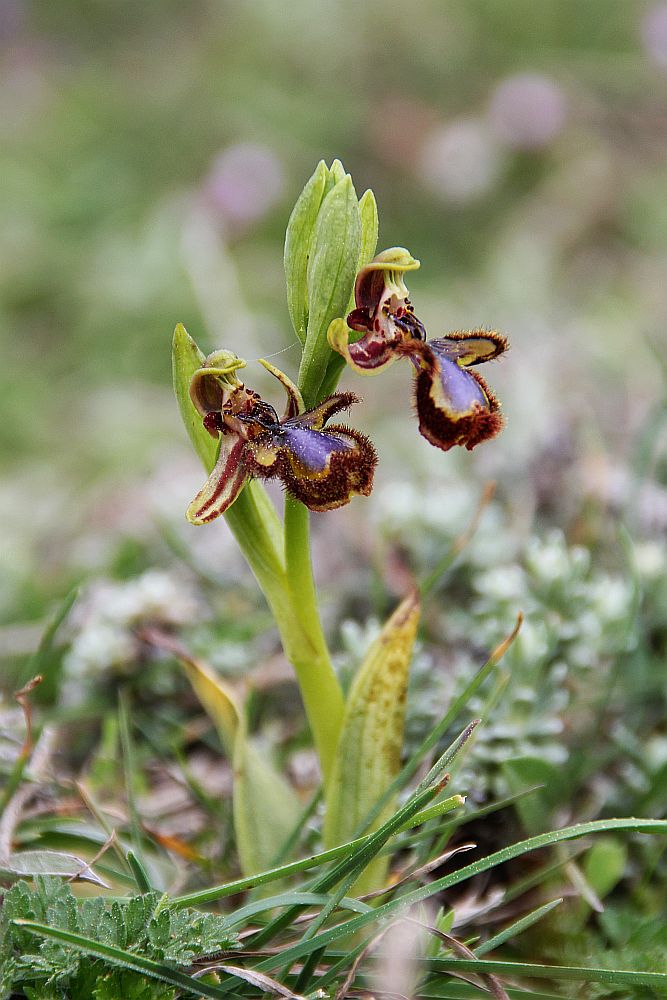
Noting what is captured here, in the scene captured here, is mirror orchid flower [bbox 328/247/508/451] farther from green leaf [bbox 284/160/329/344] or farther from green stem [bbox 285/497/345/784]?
green stem [bbox 285/497/345/784]

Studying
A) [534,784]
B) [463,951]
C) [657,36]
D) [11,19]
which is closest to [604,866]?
[534,784]

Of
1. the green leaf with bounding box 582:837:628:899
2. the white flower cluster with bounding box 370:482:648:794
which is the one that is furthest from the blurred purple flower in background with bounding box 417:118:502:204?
the green leaf with bounding box 582:837:628:899

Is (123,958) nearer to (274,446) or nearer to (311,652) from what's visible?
(311,652)

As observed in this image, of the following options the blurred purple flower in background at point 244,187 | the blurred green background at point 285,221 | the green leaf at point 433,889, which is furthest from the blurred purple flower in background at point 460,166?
the green leaf at point 433,889

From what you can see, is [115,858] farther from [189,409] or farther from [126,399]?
[126,399]

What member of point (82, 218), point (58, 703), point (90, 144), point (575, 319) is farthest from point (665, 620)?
point (90, 144)

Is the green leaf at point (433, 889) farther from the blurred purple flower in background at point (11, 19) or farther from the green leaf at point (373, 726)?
the blurred purple flower in background at point (11, 19)
